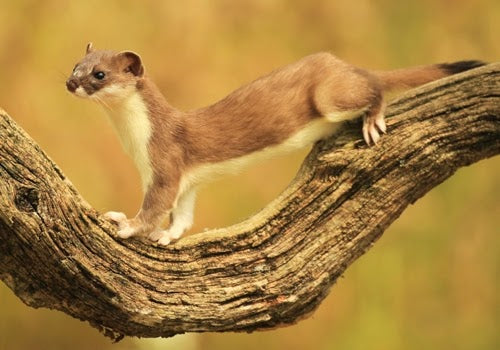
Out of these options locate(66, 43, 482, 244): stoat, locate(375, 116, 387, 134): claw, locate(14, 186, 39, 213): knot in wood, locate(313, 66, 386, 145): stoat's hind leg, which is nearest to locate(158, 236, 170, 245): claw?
locate(66, 43, 482, 244): stoat

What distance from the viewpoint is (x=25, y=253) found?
2037 mm

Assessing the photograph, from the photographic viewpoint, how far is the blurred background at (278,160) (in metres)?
3.38

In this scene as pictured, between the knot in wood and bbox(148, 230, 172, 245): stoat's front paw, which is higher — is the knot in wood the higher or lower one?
the lower one

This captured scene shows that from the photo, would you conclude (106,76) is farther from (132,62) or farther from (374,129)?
(374,129)

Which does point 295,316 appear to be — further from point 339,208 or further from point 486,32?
point 486,32

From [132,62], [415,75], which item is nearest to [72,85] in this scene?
[132,62]

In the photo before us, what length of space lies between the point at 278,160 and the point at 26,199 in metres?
1.93

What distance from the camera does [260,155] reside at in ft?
8.30

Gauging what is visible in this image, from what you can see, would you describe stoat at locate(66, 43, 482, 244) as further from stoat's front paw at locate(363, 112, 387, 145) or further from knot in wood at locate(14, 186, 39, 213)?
knot in wood at locate(14, 186, 39, 213)

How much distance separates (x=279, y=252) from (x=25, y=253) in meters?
0.79

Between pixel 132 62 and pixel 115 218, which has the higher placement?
pixel 132 62

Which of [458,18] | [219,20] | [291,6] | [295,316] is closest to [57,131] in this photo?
[219,20]

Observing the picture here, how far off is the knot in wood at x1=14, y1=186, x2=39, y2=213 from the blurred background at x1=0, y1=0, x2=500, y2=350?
4.43ft

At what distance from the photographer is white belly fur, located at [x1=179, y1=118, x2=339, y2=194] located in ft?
8.21
